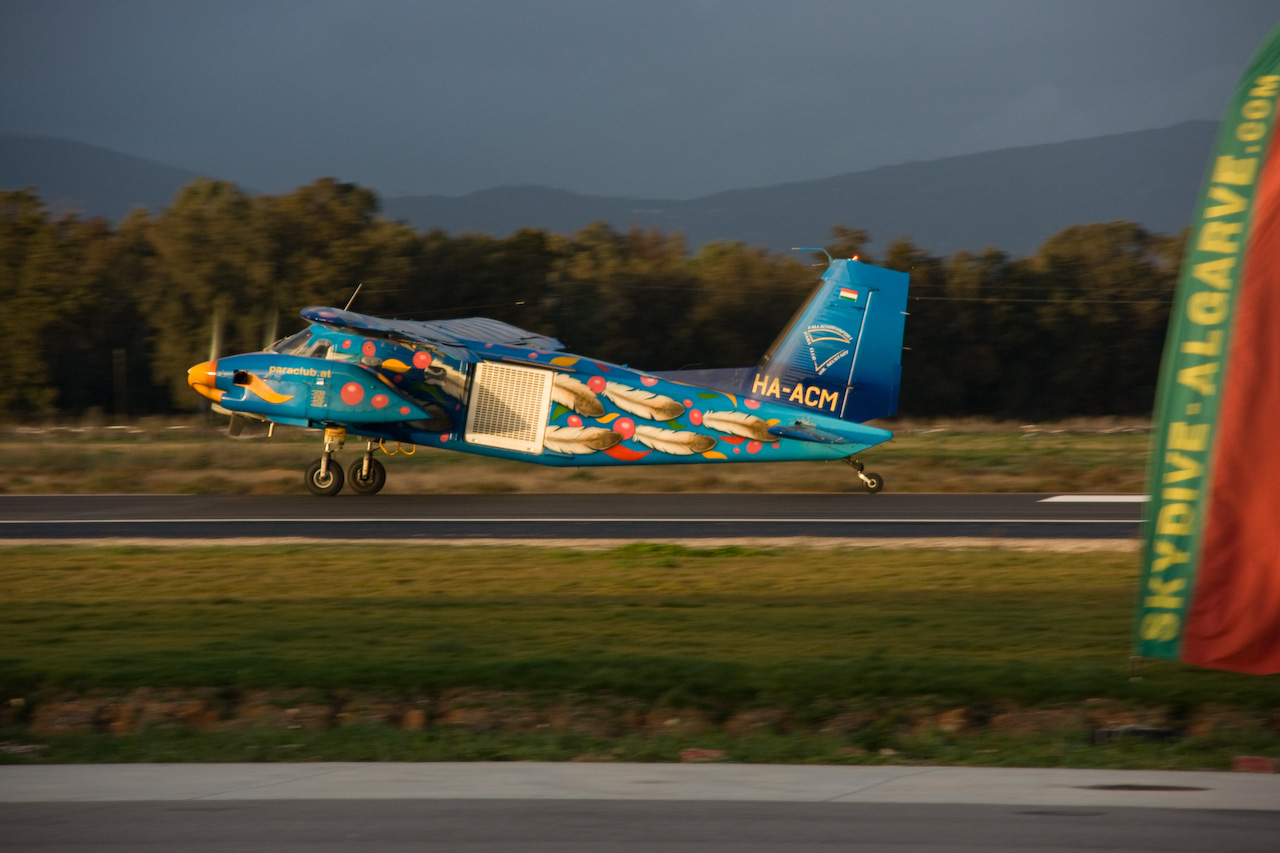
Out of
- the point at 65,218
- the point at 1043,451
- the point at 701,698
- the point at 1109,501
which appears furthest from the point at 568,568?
the point at 65,218

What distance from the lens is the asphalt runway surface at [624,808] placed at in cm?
536

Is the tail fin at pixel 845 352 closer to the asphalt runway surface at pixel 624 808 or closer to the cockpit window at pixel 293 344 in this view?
the cockpit window at pixel 293 344

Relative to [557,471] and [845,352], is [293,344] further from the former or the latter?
[845,352]

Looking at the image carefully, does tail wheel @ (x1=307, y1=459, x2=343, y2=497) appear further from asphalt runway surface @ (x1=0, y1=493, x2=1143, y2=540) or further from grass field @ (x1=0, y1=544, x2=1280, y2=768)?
grass field @ (x1=0, y1=544, x2=1280, y2=768)

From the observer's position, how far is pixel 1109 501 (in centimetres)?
2112

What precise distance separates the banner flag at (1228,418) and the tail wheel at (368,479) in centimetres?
1803

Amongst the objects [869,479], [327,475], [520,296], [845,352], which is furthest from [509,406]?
[520,296]

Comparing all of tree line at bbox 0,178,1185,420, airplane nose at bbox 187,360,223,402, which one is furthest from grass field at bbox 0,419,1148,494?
tree line at bbox 0,178,1185,420

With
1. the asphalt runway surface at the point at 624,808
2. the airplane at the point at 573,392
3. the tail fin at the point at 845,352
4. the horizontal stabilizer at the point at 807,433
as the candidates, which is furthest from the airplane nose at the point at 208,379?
the asphalt runway surface at the point at 624,808

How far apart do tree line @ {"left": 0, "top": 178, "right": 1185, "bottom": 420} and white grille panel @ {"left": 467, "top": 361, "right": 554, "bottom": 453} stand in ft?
61.3

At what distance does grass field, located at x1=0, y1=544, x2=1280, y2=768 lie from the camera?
304 inches

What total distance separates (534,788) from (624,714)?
2166 millimetres

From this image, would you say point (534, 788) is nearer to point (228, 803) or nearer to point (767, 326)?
point (228, 803)

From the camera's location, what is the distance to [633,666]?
916cm
